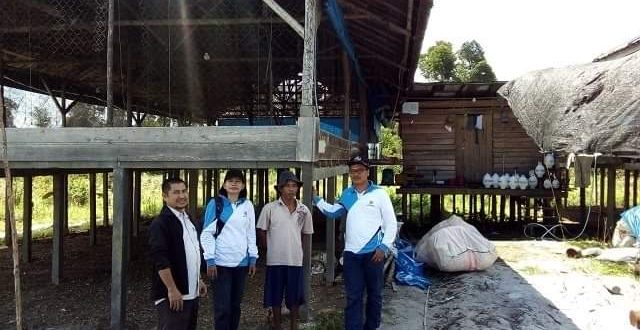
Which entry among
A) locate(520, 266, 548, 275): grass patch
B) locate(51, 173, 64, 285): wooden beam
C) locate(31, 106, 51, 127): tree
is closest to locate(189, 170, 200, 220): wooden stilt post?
locate(51, 173, 64, 285): wooden beam

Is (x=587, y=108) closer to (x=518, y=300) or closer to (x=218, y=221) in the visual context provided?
(x=518, y=300)

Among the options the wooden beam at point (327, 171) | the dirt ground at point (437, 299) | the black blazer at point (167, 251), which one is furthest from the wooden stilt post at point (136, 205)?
the black blazer at point (167, 251)

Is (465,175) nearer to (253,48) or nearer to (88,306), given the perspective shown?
(253,48)

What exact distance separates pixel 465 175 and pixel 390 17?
7.13 metres

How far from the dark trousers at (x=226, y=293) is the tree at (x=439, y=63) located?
109ft

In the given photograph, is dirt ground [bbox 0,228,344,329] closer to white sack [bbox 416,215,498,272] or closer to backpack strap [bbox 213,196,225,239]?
backpack strap [bbox 213,196,225,239]

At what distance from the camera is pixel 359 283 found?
4539 millimetres

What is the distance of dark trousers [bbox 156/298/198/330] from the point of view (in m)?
3.42

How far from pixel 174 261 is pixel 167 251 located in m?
0.11

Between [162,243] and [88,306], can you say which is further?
[88,306]

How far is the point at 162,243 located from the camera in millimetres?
3312

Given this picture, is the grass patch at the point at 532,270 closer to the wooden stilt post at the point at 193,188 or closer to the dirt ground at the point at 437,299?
the dirt ground at the point at 437,299

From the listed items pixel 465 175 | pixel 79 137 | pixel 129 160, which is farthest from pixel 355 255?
pixel 465 175

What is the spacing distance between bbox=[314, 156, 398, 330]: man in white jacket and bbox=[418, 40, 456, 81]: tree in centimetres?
3244
